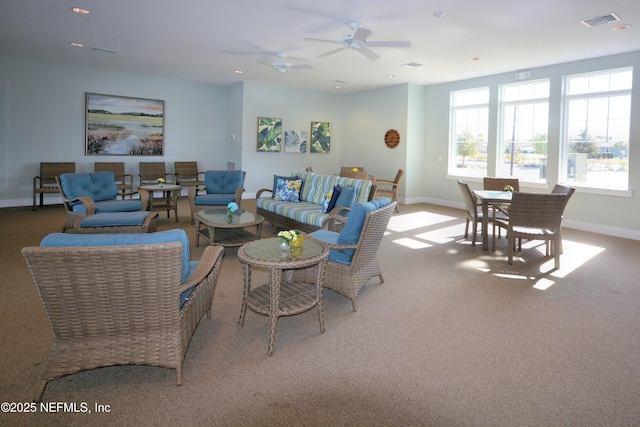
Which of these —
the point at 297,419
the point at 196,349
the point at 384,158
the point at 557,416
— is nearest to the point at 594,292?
the point at 557,416

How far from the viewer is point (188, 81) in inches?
400

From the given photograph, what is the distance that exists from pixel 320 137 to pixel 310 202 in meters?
5.62

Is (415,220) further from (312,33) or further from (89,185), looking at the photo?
(89,185)

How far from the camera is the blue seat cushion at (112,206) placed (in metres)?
5.58

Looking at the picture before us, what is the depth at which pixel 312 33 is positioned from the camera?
5.90m

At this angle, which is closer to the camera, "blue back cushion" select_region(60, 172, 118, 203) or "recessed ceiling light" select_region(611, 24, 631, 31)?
"recessed ceiling light" select_region(611, 24, 631, 31)

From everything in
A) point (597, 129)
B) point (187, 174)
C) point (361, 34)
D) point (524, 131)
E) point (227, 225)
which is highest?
point (361, 34)

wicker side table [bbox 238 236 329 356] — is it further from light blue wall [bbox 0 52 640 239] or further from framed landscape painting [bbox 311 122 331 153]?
framed landscape painting [bbox 311 122 331 153]

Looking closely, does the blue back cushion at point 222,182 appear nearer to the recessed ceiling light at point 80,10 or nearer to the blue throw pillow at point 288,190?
the blue throw pillow at point 288,190

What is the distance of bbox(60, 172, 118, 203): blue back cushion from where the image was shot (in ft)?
18.6

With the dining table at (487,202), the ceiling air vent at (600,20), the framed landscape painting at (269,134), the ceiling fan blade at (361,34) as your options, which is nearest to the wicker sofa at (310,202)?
the dining table at (487,202)

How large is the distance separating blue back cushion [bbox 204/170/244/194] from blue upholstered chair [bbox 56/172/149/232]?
129cm

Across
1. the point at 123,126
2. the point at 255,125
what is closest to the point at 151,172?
the point at 123,126

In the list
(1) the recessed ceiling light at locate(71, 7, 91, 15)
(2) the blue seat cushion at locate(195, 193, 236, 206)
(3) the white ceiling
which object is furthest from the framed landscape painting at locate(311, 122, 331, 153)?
(1) the recessed ceiling light at locate(71, 7, 91, 15)
